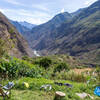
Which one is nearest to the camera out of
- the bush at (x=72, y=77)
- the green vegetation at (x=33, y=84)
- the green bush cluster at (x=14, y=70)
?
the green vegetation at (x=33, y=84)

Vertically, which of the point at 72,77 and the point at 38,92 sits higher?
the point at 38,92

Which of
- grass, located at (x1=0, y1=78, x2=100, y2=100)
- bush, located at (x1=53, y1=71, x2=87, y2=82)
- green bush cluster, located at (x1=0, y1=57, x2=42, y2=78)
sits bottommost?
bush, located at (x1=53, y1=71, x2=87, y2=82)

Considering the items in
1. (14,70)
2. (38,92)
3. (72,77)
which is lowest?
(72,77)

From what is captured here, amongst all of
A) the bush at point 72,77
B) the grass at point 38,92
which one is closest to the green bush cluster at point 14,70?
the grass at point 38,92

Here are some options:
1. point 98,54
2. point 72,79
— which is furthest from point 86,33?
point 72,79

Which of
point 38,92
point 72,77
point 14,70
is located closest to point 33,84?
point 38,92

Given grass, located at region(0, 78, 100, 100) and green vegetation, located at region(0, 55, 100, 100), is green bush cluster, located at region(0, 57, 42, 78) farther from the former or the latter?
grass, located at region(0, 78, 100, 100)

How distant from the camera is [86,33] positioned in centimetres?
14025

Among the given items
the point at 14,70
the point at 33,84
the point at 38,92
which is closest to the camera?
the point at 38,92

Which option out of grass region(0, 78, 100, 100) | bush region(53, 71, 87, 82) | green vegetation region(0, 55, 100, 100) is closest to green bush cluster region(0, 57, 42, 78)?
green vegetation region(0, 55, 100, 100)

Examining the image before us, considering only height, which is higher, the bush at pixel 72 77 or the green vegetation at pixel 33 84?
the green vegetation at pixel 33 84

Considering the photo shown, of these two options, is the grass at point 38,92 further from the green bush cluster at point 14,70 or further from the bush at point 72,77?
the bush at point 72,77

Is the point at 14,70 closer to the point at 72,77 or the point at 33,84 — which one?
the point at 33,84

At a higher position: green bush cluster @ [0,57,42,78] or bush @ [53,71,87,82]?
green bush cluster @ [0,57,42,78]
